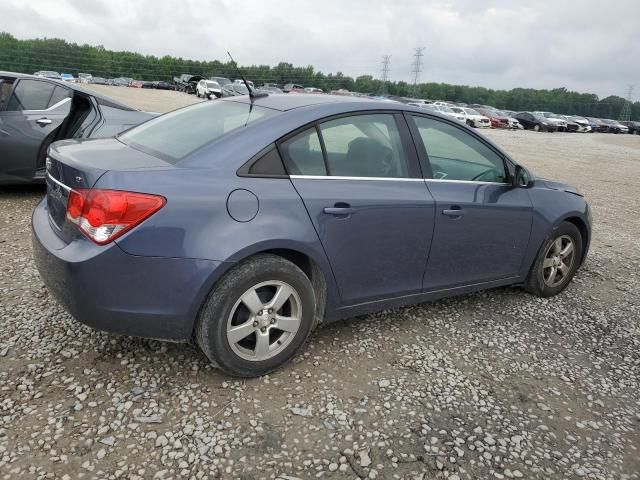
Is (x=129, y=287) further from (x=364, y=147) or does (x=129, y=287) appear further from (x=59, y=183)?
(x=364, y=147)

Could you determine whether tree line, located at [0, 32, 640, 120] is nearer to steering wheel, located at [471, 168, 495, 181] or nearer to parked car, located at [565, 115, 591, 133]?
parked car, located at [565, 115, 591, 133]

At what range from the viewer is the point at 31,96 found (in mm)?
5824

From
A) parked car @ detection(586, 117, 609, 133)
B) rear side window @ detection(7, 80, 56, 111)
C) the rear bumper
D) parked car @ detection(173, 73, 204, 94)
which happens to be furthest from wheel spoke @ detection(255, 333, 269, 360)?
parked car @ detection(586, 117, 609, 133)

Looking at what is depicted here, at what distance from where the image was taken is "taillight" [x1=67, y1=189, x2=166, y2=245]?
7.64 feet

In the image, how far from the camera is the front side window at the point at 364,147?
2.96m

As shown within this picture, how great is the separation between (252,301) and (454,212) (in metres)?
1.51

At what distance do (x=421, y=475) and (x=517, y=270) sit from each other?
7.29 ft

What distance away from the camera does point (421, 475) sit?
2.21 metres

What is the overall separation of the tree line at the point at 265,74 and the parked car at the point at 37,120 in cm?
5389

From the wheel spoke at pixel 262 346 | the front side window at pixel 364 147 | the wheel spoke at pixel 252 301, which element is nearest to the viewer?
the wheel spoke at pixel 252 301

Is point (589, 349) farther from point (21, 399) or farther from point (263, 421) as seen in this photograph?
point (21, 399)

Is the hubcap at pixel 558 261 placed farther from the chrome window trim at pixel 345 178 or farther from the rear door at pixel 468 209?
the chrome window trim at pixel 345 178

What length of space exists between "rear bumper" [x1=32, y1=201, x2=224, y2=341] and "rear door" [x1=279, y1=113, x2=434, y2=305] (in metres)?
0.72

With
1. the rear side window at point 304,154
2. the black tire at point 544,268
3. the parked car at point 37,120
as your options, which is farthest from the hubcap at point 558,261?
the parked car at point 37,120
